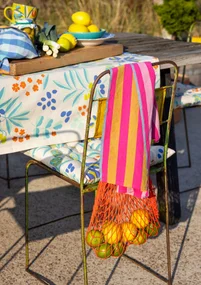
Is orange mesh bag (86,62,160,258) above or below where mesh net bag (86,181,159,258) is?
above

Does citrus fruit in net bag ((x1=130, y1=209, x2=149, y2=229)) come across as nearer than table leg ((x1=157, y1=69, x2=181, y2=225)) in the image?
Yes

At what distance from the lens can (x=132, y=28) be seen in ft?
25.2

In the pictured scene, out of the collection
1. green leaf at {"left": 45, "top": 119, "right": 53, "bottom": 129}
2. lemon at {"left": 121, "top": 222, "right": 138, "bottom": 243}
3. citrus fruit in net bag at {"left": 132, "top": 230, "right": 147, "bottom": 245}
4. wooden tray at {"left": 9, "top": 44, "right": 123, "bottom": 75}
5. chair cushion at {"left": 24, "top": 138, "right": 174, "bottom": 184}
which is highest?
wooden tray at {"left": 9, "top": 44, "right": 123, "bottom": 75}

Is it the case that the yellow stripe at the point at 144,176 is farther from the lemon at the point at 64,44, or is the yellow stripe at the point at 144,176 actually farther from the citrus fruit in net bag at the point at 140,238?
the lemon at the point at 64,44

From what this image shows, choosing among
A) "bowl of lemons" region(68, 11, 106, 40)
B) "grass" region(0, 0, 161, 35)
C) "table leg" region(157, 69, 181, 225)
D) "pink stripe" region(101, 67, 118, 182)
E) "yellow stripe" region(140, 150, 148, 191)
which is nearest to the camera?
"pink stripe" region(101, 67, 118, 182)

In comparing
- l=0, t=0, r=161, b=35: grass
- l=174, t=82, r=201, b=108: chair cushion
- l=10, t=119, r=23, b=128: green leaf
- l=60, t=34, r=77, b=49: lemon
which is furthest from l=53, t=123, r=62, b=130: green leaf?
l=0, t=0, r=161, b=35: grass

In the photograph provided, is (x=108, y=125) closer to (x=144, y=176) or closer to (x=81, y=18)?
(x=144, y=176)

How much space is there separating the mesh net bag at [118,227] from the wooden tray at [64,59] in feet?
2.15

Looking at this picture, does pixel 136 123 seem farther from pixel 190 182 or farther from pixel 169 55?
pixel 190 182

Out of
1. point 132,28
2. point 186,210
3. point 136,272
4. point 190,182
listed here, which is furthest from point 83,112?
point 132,28


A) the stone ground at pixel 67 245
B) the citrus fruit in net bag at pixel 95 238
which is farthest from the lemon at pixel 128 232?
the stone ground at pixel 67 245

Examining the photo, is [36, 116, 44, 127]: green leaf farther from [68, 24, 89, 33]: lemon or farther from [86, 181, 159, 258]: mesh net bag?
[68, 24, 89, 33]: lemon

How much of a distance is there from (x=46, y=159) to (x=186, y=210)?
1.22m

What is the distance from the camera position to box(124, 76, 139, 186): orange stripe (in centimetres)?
264
